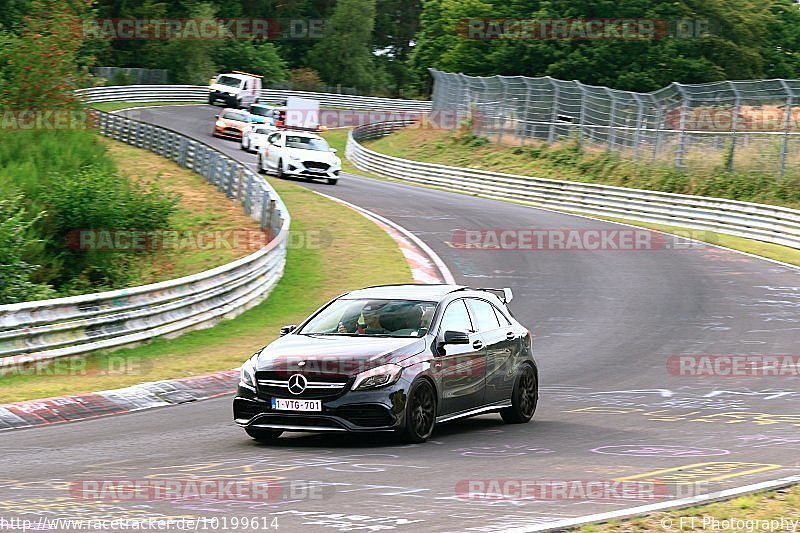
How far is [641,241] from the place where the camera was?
32406 mm

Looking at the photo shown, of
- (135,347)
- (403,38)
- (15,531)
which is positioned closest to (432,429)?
(15,531)

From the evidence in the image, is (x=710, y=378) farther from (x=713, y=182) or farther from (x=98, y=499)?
(x=713, y=182)

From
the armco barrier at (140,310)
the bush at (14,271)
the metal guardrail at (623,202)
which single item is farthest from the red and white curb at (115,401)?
the metal guardrail at (623,202)

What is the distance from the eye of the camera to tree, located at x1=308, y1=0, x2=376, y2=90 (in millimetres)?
104250

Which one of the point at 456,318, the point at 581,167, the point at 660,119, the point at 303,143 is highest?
the point at 660,119

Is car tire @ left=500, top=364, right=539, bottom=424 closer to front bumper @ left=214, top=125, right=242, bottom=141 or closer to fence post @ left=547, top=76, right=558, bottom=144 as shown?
fence post @ left=547, top=76, right=558, bottom=144

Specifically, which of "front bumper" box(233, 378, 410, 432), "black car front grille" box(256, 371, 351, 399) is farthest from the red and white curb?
"front bumper" box(233, 378, 410, 432)

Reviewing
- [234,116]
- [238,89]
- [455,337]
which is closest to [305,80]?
[238,89]

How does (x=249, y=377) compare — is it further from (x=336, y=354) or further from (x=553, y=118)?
(x=553, y=118)

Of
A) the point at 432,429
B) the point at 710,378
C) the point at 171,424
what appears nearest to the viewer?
the point at 432,429

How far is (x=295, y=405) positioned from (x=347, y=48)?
95.9 metres

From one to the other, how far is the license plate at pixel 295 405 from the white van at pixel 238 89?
57055mm

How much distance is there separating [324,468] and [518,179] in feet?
115

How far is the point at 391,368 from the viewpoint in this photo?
1084 centimetres
